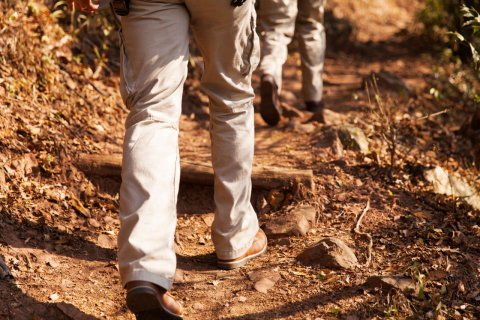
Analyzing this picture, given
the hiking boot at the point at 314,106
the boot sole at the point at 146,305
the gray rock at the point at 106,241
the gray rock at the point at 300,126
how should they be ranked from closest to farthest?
the boot sole at the point at 146,305 → the gray rock at the point at 106,241 → the gray rock at the point at 300,126 → the hiking boot at the point at 314,106

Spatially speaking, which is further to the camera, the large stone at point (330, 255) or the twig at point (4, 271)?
the large stone at point (330, 255)

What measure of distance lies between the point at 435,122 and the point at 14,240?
139 inches

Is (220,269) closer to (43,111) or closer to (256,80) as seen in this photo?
(43,111)

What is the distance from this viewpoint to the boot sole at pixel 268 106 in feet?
11.9

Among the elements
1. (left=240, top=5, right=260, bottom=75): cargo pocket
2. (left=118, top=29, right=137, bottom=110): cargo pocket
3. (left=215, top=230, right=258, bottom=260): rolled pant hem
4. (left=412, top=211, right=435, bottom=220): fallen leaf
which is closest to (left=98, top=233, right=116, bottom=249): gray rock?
(left=215, top=230, right=258, bottom=260): rolled pant hem

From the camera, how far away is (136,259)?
1576mm

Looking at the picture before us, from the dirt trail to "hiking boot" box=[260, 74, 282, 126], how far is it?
138 mm

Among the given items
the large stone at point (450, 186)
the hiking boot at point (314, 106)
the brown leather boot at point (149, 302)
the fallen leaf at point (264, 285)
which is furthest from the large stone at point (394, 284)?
the hiking boot at point (314, 106)

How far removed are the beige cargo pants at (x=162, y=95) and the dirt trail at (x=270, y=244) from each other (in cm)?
45

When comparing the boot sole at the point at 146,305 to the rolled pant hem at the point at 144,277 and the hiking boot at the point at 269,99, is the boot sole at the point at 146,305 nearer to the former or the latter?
the rolled pant hem at the point at 144,277

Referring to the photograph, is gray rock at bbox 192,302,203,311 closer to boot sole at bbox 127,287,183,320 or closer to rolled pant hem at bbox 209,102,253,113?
boot sole at bbox 127,287,183,320

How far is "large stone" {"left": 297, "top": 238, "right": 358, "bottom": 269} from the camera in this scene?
213 centimetres

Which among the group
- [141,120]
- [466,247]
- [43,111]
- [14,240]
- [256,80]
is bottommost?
[256,80]

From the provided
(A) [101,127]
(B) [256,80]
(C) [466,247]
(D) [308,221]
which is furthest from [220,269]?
(B) [256,80]
